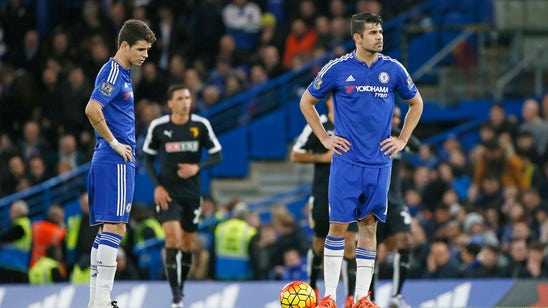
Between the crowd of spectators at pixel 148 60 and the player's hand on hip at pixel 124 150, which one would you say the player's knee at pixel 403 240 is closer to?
the player's hand on hip at pixel 124 150

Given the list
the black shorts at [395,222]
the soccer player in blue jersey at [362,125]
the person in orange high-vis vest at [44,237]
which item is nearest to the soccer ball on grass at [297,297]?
the soccer player in blue jersey at [362,125]

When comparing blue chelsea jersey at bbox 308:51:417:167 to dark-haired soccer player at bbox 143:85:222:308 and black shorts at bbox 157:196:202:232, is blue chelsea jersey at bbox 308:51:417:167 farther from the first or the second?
black shorts at bbox 157:196:202:232

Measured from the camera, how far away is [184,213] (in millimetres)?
15711

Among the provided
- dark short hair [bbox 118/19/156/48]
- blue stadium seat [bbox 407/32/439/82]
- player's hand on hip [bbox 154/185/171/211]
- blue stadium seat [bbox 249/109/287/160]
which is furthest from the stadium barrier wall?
blue stadium seat [bbox 407/32/439/82]

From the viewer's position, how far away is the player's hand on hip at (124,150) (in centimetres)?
1264

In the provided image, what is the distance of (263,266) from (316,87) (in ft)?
24.6

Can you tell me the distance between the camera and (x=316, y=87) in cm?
1273

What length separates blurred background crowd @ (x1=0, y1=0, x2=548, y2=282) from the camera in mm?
19812

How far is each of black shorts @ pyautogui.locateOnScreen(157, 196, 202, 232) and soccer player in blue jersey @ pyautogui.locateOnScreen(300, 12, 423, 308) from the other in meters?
3.18

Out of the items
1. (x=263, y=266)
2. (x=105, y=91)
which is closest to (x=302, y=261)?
(x=263, y=266)

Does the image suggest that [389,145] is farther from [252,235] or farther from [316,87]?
[252,235]

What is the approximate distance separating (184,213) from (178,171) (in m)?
0.53

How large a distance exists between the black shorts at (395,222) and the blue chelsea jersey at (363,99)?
8.58 feet

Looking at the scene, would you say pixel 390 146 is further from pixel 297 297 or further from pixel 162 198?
pixel 162 198
